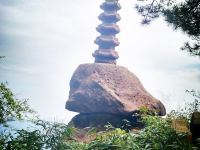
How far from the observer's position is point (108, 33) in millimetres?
30844

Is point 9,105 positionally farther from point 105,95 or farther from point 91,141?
point 105,95

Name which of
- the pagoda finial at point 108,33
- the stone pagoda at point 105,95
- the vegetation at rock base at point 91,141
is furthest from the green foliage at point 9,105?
the pagoda finial at point 108,33

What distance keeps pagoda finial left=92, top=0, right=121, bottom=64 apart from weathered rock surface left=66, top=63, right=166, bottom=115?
2.09 meters

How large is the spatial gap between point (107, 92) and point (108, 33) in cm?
782

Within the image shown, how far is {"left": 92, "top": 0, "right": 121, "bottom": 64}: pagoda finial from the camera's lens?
30203mm

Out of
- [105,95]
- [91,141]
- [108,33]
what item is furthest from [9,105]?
[108,33]

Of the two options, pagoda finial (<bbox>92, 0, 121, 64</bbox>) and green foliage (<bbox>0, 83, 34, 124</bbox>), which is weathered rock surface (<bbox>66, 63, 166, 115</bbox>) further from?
green foliage (<bbox>0, 83, 34, 124</bbox>)

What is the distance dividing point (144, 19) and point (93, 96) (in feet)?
45.6

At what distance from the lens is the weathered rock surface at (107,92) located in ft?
81.5

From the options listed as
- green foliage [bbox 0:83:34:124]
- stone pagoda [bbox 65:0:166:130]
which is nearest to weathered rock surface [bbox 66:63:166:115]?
stone pagoda [bbox 65:0:166:130]

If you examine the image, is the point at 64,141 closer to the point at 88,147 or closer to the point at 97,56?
the point at 88,147

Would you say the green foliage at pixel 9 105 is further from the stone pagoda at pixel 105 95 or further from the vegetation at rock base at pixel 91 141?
the stone pagoda at pixel 105 95

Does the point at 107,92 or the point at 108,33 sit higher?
the point at 108,33

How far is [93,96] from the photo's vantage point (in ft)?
82.5
